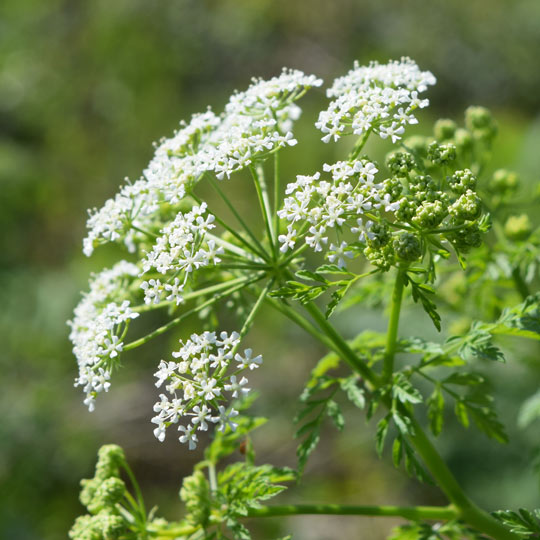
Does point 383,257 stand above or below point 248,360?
above

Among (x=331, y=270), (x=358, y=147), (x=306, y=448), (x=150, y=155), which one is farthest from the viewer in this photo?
(x=150, y=155)

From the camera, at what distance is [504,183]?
3.46 m

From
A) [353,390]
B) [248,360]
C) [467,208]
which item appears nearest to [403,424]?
[353,390]

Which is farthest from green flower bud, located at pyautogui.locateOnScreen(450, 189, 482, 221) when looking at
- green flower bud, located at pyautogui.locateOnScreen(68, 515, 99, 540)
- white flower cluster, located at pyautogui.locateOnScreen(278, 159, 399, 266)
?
green flower bud, located at pyautogui.locateOnScreen(68, 515, 99, 540)

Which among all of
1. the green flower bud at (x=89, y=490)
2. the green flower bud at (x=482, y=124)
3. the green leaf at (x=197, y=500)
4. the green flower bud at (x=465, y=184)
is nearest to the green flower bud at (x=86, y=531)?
the green flower bud at (x=89, y=490)

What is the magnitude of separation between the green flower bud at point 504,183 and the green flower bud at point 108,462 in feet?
8.15

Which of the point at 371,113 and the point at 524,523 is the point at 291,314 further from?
the point at 524,523

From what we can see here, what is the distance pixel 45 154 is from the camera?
1184 centimetres

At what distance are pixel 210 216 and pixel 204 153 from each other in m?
0.48

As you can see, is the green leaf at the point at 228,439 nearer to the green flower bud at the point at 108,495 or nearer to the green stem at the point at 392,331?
the green flower bud at the point at 108,495

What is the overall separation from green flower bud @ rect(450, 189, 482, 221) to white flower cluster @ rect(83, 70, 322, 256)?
80 cm

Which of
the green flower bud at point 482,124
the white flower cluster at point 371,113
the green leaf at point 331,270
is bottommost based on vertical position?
the green leaf at point 331,270

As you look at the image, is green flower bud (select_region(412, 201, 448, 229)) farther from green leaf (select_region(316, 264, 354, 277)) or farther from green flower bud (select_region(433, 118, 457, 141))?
green flower bud (select_region(433, 118, 457, 141))

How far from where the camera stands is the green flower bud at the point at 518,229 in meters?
3.44
